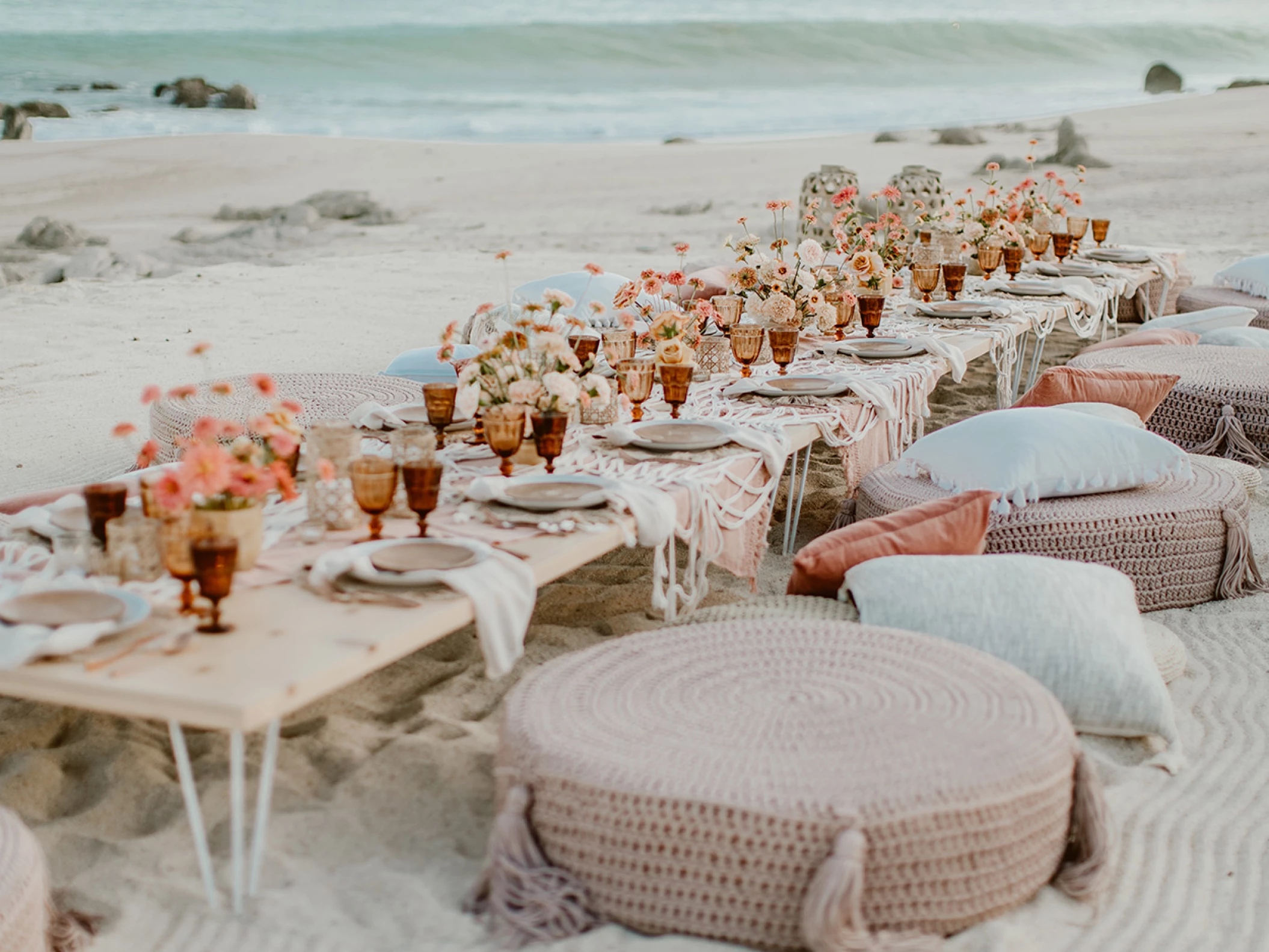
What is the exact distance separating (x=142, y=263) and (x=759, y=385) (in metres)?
8.95

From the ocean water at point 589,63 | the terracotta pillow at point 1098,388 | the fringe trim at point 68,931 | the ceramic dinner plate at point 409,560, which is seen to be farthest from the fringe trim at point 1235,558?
the ocean water at point 589,63

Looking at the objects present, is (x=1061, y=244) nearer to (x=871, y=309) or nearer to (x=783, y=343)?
(x=871, y=309)

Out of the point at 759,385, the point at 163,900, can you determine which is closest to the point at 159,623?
the point at 163,900

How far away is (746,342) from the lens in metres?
3.77

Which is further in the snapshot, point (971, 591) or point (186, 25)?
point (186, 25)

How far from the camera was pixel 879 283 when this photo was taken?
15.5 ft

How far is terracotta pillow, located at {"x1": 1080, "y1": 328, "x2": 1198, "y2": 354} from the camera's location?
5793 mm

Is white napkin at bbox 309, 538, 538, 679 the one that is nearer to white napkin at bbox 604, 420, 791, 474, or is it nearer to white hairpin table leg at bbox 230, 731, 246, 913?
white hairpin table leg at bbox 230, 731, 246, 913

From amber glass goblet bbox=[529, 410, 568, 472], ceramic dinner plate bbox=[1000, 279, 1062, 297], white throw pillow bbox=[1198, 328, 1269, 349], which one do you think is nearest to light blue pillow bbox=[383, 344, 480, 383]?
amber glass goblet bbox=[529, 410, 568, 472]

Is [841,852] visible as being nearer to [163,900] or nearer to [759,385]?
[163,900]

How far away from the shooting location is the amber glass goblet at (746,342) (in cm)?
375

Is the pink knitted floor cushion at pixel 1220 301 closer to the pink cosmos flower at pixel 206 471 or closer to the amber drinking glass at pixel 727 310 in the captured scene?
the amber drinking glass at pixel 727 310

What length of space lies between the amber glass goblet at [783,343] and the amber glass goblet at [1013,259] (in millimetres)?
2829

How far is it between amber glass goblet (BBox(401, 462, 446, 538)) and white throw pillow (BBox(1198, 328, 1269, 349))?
4494 millimetres
